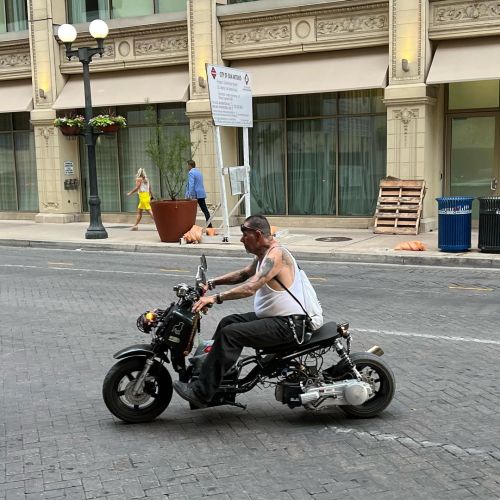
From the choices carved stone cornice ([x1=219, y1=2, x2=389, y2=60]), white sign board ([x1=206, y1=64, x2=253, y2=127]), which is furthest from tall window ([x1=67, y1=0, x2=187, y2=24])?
white sign board ([x1=206, y1=64, x2=253, y2=127])

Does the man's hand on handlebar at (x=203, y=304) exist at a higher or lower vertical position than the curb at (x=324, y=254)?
higher

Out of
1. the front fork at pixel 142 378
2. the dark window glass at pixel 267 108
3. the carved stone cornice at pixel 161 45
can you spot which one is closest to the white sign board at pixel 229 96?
the dark window glass at pixel 267 108

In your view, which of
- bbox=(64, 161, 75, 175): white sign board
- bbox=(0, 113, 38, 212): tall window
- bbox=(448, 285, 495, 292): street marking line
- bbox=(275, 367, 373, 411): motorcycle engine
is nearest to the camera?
bbox=(275, 367, 373, 411): motorcycle engine

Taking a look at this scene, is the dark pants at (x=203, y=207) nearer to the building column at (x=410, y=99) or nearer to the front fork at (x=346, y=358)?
the building column at (x=410, y=99)

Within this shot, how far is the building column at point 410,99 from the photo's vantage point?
1645 cm

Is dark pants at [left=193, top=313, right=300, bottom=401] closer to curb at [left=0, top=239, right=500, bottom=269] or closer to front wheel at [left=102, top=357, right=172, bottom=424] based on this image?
front wheel at [left=102, top=357, right=172, bottom=424]

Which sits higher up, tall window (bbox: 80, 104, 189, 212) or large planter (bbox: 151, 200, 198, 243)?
tall window (bbox: 80, 104, 189, 212)

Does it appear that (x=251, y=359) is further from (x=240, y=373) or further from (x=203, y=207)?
(x=203, y=207)

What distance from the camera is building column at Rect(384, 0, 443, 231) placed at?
16453 mm

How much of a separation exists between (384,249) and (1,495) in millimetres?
11298

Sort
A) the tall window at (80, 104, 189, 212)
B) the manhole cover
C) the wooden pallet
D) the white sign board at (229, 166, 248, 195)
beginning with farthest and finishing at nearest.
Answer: the tall window at (80, 104, 189, 212) → the wooden pallet → the white sign board at (229, 166, 248, 195) → the manhole cover

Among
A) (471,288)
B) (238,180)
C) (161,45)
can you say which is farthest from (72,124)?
(471,288)

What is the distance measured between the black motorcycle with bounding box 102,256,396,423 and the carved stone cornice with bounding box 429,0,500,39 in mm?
13040

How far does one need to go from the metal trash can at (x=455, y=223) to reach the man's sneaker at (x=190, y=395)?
9.57 meters
